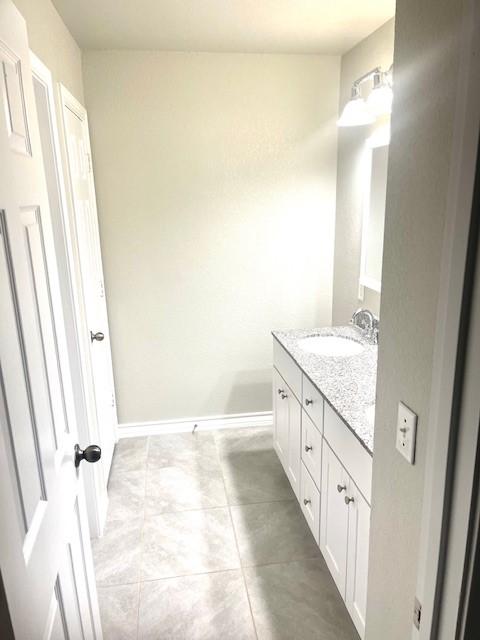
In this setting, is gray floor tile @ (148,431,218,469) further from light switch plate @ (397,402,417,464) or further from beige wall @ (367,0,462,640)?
light switch plate @ (397,402,417,464)

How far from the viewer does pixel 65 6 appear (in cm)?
202

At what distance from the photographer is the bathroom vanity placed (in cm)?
157

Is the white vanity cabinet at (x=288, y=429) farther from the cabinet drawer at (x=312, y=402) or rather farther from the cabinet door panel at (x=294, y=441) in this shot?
the cabinet drawer at (x=312, y=402)

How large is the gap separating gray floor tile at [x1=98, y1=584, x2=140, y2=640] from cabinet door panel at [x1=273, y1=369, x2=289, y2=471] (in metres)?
0.99

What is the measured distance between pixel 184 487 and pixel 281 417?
27.4 inches

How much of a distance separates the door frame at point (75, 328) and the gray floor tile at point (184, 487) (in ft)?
0.97

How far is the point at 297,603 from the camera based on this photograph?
1.89 m

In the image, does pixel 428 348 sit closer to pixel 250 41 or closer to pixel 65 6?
pixel 65 6

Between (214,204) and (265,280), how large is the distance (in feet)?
1.99

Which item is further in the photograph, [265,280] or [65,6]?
[265,280]

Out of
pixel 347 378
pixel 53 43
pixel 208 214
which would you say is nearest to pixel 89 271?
pixel 208 214

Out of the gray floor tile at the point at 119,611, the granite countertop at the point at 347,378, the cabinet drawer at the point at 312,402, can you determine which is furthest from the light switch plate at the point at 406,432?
the gray floor tile at the point at 119,611

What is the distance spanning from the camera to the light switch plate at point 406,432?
0.86 m

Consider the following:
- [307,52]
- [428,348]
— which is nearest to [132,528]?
[428,348]
